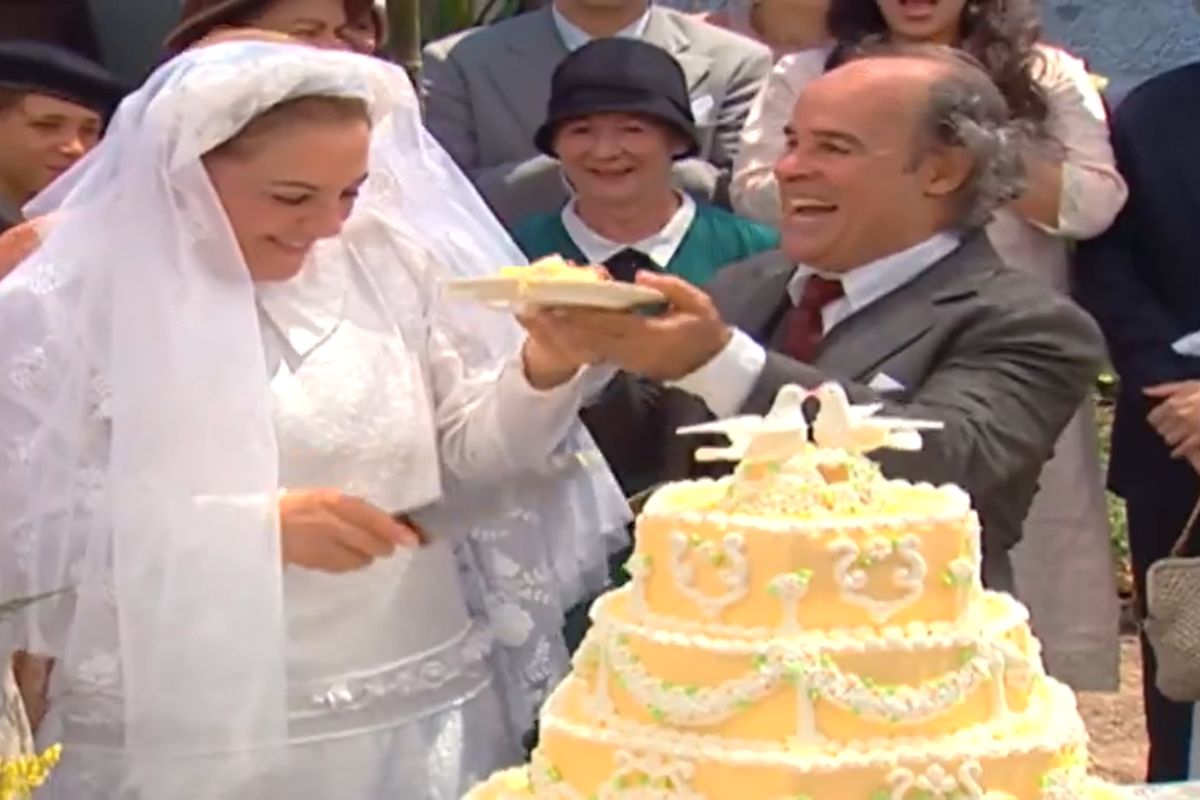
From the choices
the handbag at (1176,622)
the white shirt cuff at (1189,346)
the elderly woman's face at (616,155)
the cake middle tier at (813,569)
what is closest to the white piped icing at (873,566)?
the cake middle tier at (813,569)

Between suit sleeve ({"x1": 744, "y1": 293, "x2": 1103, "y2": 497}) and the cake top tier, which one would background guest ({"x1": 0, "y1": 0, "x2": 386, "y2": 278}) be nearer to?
suit sleeve ({"x1": 744, "y1": 293, "x2": 1103, "y2": 497})

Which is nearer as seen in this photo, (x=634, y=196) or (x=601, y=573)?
(x=601, y=573)

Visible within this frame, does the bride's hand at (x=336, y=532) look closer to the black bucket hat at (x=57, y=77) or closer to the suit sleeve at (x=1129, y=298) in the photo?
the black bucket hat at (x=57, y=77)

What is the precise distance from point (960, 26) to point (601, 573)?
1.38 m

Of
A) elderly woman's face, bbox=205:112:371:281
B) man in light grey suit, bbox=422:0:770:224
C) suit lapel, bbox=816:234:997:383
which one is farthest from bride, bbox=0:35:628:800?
man in light grey suit, bbox=422:0:770:224

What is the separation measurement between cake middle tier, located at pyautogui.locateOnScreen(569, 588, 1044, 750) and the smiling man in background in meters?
1.93

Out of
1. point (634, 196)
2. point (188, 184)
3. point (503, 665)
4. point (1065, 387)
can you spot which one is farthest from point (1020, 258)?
point (188, 184)

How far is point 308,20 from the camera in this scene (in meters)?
3.72

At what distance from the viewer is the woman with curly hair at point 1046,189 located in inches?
156

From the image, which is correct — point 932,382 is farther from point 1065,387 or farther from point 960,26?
point 960,26

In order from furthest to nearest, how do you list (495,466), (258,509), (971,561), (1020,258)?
(1020,258), (495,466), (258,509), (971,561)

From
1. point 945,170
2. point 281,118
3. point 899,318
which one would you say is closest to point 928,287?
point 899,318

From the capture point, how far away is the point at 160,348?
2775 mm

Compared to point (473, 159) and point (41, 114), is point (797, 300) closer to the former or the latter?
point (473, 159)
